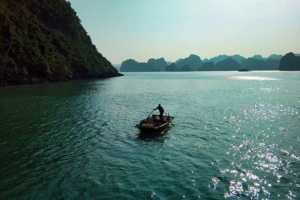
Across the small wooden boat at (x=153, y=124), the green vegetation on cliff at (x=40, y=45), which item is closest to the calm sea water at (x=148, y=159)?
the small wooden boat at (x=153, y=124)

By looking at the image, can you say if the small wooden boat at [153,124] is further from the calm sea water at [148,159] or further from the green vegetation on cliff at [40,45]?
the green vegetation on cliff at [40,45]

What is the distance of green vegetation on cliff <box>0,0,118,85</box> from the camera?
79.6 m

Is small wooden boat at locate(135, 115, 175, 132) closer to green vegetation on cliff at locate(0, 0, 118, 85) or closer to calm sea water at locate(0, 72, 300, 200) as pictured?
calm sea water at locate(0, 72, 300, 200)

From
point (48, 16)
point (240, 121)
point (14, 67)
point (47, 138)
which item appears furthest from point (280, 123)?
point (48, 16)

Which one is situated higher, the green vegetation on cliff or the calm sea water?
the green vegetation on cliff

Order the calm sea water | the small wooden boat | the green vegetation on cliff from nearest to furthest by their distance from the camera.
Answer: the calm sea water < the small wooden boat < the green vegetation on cliff

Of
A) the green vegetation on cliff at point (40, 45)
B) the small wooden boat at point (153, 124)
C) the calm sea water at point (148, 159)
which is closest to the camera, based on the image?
the calm sea water at point (148, 159)

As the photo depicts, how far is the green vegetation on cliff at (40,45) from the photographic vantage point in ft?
261

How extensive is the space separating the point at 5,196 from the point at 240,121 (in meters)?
28.9

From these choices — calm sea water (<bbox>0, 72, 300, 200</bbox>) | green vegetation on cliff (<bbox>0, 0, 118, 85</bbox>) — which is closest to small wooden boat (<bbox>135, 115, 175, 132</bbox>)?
calm sea water (<bbox>0, 72, 300, 200</bbox>)

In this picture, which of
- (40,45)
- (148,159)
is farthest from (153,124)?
A: (40,45)

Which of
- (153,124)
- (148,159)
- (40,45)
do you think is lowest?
(148,159)

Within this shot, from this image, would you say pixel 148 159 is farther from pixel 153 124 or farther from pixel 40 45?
pixel 40 45

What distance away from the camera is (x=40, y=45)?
9825cm
